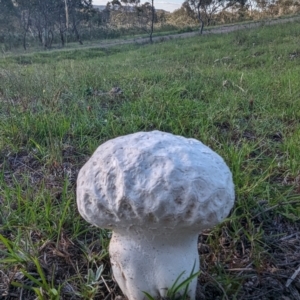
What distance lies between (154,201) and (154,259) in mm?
258

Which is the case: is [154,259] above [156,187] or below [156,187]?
below

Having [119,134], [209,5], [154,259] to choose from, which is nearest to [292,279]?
[154,259]

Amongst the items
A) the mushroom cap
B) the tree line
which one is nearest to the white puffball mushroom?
the mushroom cap

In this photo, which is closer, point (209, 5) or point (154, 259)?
point (154, 259)

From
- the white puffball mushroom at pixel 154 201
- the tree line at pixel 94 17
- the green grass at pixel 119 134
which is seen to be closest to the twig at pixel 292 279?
the green grass at pixel 119 134

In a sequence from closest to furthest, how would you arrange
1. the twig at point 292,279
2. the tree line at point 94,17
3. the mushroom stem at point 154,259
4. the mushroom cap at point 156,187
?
the mushroom cap at point 156,187 → the mushroom stem at point 154,259 → the twig at point 292,279 → the tree line at point 94,17

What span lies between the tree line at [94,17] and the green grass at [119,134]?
1866 cm

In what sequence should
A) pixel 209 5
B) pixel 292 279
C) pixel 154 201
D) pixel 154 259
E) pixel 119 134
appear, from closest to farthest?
pixel 154 201 < pixel 154 259 < pixel 292 279 < pixel 119 134 < pixel 209 5

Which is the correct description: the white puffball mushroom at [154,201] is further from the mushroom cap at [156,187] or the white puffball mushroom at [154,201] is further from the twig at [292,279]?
the twig at [292,279]

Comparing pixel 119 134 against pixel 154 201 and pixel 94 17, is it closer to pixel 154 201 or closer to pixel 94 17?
pixel 154 201

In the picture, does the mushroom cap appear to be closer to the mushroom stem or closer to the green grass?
the mushroom stem

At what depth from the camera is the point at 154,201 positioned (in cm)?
101

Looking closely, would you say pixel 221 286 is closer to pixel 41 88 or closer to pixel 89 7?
pixel 41 88

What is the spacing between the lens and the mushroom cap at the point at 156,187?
102 cm
